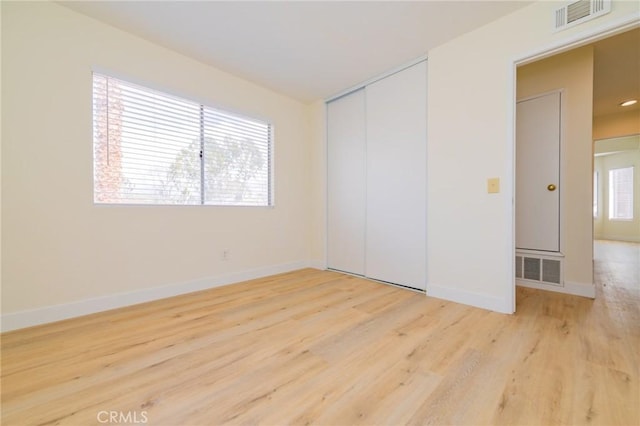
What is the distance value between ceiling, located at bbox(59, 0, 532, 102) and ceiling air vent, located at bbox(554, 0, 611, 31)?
0.29 m

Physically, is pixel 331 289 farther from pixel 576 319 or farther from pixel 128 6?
pixel 128 6

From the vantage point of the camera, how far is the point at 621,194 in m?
7.33

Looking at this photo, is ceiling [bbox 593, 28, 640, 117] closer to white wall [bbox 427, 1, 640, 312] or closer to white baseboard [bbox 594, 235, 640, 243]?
white wall [bbox 427, 1, 640, 312]

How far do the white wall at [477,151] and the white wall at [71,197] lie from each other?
2532 mm

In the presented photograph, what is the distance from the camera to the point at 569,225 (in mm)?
2760

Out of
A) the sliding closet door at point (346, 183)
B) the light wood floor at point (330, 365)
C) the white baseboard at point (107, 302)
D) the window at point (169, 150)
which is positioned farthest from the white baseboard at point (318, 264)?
the light wood floor at point (330, 365)

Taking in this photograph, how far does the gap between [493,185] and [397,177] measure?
1.00 m

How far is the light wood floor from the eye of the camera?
3.65 feet

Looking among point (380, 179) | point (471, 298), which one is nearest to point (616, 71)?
→ point (380, 179)

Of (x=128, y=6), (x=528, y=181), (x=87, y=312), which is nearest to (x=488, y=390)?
(x=528, y=181)

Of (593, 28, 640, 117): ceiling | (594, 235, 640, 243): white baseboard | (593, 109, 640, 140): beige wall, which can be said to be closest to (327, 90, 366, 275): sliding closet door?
(593, 28, 640, 117): ceiling

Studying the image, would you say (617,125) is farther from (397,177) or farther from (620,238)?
(397,177)

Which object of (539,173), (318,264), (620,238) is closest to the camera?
(539,173)

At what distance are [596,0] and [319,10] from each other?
1999 millimetres
